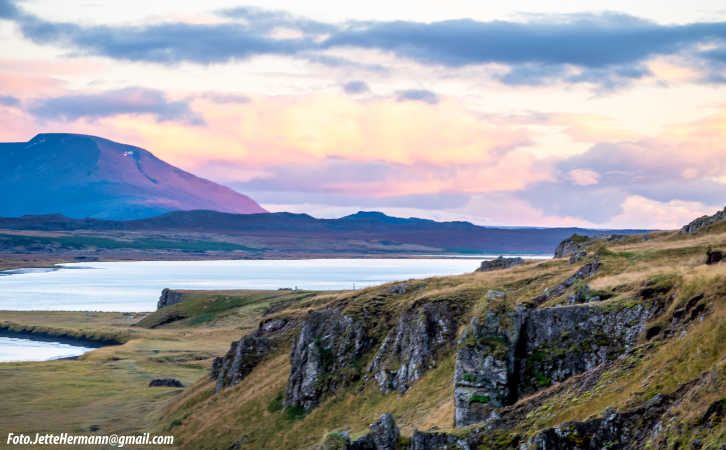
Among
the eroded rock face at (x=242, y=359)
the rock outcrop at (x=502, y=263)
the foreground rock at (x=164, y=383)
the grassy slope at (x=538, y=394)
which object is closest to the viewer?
the grassy slope at (x=538, y=394)

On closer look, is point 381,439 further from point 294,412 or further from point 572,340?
point 294,412

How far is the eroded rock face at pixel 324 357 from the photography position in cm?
4650

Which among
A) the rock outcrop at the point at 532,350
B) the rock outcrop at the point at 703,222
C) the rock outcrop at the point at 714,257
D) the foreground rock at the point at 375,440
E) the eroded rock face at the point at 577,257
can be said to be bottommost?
the foreground rock at the point at 375,440

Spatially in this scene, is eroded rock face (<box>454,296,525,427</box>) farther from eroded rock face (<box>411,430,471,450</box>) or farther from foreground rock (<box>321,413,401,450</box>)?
eroded rock face (<box>411,430,471,450</box>)

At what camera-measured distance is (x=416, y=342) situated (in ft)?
140

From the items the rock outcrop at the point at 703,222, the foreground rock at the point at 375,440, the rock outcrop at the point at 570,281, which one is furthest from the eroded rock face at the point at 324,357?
the rock outcrop at the point at 703,222

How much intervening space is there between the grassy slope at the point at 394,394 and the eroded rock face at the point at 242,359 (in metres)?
1.24

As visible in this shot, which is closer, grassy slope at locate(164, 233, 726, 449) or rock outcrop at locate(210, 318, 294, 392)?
grassy slope at locate(164, 233, 726, 449)

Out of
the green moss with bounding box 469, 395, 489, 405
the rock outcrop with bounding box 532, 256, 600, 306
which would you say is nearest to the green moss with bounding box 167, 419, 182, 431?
the rock outcrop with bounding box 532, 256, 600, 306

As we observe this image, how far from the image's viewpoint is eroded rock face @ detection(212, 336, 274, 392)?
57688 mm

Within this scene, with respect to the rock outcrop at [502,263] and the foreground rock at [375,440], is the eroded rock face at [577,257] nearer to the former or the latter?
the rock outcrop at [502,263]

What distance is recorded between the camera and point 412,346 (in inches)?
1684

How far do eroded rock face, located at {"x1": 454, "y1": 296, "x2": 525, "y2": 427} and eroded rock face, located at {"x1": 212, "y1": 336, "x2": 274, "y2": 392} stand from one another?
31.5m

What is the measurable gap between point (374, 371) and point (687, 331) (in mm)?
25066
